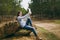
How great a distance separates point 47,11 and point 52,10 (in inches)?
36.9

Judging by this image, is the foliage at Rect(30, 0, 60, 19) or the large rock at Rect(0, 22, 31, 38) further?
the foliage at Rect(30, 0, 60, 19)

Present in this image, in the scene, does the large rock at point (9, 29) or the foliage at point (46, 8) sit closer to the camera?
the large rock at point (9, 29)

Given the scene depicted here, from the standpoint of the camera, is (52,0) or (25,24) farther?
(52,0)

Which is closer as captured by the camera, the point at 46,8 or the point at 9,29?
the point at 9,29

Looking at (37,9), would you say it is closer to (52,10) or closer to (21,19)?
(52,10)

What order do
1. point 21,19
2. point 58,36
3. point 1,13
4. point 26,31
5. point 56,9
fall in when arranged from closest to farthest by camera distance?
point 21,19, point 26,31, point 58,36, point 1,13, point 56,9

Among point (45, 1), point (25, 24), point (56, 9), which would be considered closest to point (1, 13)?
point (25, 24)

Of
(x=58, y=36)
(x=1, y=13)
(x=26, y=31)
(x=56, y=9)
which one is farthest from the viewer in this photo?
(x=56, y=9)

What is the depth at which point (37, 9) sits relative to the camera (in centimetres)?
3356

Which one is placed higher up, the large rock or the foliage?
the large rock

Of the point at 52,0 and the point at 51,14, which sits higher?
the point at 52,0

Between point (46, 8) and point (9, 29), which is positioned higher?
point (9, 29)

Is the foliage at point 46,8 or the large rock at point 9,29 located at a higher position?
the large rock at point 9,29

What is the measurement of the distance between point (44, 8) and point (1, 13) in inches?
553
